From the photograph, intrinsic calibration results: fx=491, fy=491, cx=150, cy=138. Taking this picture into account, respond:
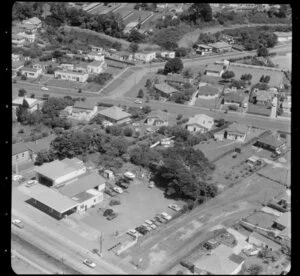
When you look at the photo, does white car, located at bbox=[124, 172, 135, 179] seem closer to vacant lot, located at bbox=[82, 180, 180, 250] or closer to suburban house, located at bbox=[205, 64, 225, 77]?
vacant lot, located at bbox=[82, 180, 180, 250]

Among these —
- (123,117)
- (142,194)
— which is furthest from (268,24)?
(142,194)

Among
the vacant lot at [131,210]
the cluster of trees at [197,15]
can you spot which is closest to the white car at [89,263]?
the vacant lot at [131,210]

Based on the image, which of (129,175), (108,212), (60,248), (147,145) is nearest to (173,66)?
(147,145)

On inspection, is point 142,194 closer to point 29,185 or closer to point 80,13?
point 29,185

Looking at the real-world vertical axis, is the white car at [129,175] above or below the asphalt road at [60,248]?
below

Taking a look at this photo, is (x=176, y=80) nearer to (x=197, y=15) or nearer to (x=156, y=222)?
(x=197, y=15)

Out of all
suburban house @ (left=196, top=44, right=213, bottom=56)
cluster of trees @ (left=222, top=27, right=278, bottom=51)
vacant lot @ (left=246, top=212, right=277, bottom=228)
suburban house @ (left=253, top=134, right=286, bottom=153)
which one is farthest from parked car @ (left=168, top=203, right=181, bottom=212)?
cluster of trees @ (left=222, top=27, right=278, bottom=51)

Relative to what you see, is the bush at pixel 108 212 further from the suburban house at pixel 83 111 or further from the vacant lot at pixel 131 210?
the suburban house at pixel 83 111
